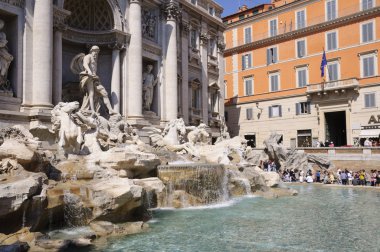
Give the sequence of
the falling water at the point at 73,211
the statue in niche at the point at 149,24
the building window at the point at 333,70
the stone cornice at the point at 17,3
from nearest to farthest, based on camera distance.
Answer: the falling water at the point at 73,211
the stone cornice at the point at 17,3
the statue in niche at the point at 149,24
the building window at the point at 333,70

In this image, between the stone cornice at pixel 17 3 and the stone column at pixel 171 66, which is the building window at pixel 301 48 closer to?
the stone column at pixel 171 66

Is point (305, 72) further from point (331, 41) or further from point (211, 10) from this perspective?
point (211, 10)

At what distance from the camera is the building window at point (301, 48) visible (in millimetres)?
32312

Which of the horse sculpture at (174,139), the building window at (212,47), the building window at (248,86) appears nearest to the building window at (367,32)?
the building window at (248,86)

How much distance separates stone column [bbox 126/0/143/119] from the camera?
19750mm

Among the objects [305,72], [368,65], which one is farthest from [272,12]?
[368,65]

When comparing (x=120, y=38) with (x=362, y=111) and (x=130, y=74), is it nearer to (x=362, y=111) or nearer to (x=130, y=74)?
(x=130, y=74)

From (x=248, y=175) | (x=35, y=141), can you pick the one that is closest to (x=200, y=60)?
(x=248, y=175)

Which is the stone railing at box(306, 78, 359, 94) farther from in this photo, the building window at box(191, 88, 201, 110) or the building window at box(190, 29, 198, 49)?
the building window at box(190, 29, 198, 49)

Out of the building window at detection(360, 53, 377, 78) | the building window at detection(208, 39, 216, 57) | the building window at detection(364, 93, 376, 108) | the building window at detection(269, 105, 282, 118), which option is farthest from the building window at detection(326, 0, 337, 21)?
the building window at detection(208, 39, 216, 57)

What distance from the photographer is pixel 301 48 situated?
32500 mm

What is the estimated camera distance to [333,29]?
101ft

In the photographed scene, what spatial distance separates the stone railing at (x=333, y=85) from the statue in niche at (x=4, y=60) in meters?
23.0

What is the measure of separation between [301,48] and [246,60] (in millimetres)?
5402
